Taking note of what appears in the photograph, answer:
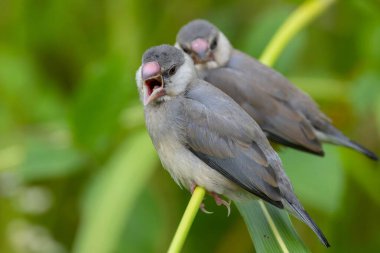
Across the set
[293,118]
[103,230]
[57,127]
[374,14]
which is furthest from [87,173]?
[374,14]

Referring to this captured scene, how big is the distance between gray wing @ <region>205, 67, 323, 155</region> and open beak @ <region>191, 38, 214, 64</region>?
9 centimetres

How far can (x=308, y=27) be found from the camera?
5043 mm

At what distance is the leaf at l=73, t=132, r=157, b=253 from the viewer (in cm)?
376

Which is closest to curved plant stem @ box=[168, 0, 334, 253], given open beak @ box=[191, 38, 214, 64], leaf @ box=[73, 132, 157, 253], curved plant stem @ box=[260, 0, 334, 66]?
curved plant stem @ box=[260, 0, 334, 66]

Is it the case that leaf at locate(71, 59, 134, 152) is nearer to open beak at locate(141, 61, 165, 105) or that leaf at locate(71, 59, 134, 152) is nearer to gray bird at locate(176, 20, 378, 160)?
gray bird at locate(176, 20, 378, 160)

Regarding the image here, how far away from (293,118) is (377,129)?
1.13 m

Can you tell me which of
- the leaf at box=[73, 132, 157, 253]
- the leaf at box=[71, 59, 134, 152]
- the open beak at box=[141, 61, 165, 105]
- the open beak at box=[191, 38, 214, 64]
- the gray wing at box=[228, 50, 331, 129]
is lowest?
the leaf at box=[73, 132, 157, 253]

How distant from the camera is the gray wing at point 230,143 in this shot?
2.72m

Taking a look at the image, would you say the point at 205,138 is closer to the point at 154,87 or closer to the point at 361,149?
the point at 154,87

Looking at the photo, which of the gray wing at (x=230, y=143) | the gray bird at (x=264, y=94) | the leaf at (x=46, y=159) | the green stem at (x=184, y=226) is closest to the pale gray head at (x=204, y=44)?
the gray bird at (x=264, y=94)

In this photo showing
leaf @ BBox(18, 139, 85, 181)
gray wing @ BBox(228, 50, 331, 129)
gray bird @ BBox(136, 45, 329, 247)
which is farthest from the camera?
leaf @ BBox(18, 139, 85, 181)

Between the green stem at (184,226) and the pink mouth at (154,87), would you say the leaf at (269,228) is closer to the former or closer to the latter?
the green stem at (184,226)

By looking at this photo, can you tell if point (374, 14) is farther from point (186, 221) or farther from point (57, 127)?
point (186, 221)

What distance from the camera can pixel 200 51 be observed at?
3.65m
